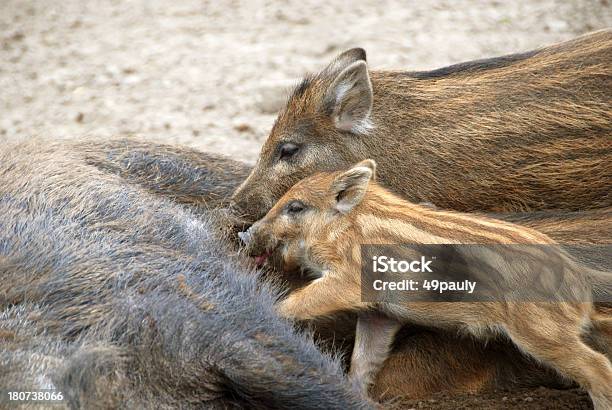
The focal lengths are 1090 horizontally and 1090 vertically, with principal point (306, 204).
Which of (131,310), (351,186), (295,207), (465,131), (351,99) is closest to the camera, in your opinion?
(131,310)

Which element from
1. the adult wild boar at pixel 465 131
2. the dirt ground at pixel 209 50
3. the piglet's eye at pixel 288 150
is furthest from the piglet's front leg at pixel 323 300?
the dirt ground at pixel 209 50

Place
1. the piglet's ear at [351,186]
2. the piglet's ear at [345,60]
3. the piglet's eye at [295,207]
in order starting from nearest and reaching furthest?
the piglet's ear at [351,186] < the piglet's eye at [295,207] < the piglet's ear at [345,60]

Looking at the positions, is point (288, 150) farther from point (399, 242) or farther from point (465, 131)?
point (399, 242)

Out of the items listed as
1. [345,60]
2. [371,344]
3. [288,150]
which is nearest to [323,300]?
[371,344]

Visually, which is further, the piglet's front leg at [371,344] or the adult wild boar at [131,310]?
the piglet's front leg at [371,344]

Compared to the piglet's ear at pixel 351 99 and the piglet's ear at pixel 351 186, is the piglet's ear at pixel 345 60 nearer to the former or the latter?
the piglet's ear at pixel 351 99

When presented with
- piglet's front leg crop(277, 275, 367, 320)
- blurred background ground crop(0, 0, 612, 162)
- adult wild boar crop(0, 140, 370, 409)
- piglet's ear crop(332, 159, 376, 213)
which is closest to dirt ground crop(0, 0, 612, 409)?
blurred background ground crop(0, 0, 612, 162)

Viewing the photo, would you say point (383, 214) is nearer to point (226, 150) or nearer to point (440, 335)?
point (440, 335)

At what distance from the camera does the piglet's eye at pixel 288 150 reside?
4.44m

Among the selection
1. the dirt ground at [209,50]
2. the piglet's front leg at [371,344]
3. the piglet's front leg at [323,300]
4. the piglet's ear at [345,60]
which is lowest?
the dirt ground at [209,50]

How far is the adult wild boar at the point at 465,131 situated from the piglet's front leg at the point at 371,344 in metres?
0.70

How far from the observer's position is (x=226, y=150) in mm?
6320

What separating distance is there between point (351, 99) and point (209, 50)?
3654 millimetres

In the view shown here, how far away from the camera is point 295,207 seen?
381 centimetres
